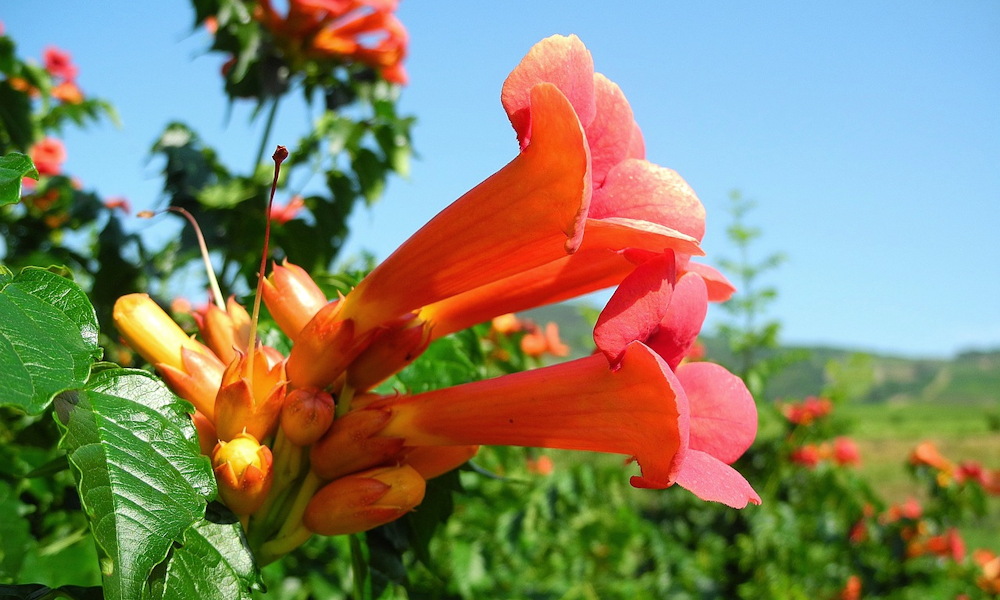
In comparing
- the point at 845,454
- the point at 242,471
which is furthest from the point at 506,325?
the point at 845,454

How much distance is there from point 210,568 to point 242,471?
0.17 m

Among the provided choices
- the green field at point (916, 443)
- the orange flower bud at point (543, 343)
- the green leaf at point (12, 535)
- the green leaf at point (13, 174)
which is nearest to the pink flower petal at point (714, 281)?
the green leaf at point (13, 174)

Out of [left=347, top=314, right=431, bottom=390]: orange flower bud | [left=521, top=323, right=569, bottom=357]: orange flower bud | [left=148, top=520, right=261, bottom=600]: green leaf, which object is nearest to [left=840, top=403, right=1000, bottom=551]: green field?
[left=521, top=323, right=569, bottom=357]: orange flower bud

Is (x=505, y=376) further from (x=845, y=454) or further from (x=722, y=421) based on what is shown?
(x=845, y=454)

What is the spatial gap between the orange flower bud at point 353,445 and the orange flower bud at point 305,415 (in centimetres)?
3

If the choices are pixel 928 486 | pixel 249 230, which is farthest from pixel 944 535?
pixel 249 230

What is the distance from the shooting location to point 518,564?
4707mm

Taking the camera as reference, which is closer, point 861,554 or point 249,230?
point 249,230

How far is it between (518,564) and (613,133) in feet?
13.1

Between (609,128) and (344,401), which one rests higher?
(609,128)

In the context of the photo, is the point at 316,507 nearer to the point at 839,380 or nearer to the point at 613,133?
the point at 613,133

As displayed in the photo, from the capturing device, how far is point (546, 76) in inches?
42.3

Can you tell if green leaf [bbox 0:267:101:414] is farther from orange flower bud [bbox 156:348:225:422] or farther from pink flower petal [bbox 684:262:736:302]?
pink flower petal [bbox 684:262:736:302]

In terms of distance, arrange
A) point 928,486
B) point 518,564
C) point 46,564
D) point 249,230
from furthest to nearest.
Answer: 1. point 928,486
2. point 518,564
3. point 249,230
4. point 46,564
